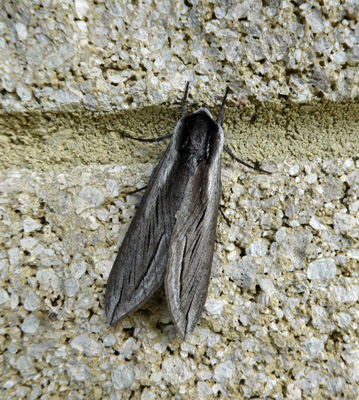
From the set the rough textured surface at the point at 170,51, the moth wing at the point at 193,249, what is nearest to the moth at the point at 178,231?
the moth wing at the point at 193,249

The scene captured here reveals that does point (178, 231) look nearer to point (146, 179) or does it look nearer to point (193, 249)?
point (193, 249)

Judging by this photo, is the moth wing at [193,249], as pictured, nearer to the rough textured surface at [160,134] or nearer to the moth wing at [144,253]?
the moth wing at [144,253]


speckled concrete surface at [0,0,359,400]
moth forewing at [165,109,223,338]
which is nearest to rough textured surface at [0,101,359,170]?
speckled concrete surface at [0,0,359,400]

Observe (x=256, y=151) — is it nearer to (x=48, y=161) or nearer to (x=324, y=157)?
(x=324, y=157)

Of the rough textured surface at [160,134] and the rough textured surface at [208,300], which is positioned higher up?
the rough textured surface at [160,134]

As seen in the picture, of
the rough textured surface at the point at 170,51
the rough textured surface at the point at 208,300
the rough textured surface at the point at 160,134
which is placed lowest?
the rough textured surface at the point at 208,300

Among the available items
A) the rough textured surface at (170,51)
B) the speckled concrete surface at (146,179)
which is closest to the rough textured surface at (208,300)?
the speckled concrete surface at (146,179)

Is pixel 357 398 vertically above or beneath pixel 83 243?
beneath

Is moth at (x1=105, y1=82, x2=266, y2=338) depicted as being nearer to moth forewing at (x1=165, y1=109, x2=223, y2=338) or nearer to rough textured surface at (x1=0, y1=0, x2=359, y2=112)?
moth forewing at (x1=165, y1=109, x2=223, y2=338)

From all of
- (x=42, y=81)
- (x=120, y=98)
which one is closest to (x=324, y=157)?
(x=120, y=98)
